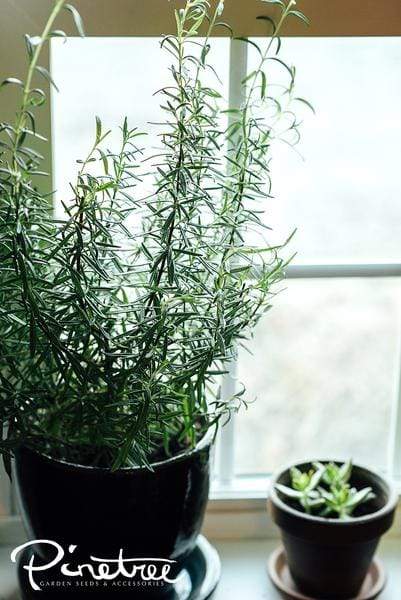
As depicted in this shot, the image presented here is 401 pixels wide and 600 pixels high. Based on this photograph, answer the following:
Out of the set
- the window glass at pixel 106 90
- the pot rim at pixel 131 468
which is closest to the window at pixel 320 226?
the window glass at pixel 106 90

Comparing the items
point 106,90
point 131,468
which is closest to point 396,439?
point 131,468

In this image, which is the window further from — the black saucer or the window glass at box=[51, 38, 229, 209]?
the black saucer

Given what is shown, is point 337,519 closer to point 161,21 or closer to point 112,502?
point 112,502

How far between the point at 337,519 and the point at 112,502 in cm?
35

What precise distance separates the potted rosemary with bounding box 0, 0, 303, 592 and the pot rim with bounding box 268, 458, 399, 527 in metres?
0.16

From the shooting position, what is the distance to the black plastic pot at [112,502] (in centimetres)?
108

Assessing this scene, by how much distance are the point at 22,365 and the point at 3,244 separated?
0.21 metres

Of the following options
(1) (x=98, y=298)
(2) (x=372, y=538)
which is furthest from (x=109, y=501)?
(2) (x=372, y=538)

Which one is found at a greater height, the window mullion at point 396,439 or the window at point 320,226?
the window at point 320,226

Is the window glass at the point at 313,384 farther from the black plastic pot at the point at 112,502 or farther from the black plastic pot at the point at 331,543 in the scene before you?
the black plastic pot at the point at 112,502

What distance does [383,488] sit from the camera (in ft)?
4.41

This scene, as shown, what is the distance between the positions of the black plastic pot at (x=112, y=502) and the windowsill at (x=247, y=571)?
0.23 metres

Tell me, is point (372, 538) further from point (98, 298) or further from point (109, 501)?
point (98, 298)

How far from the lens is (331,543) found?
125 centimetres
